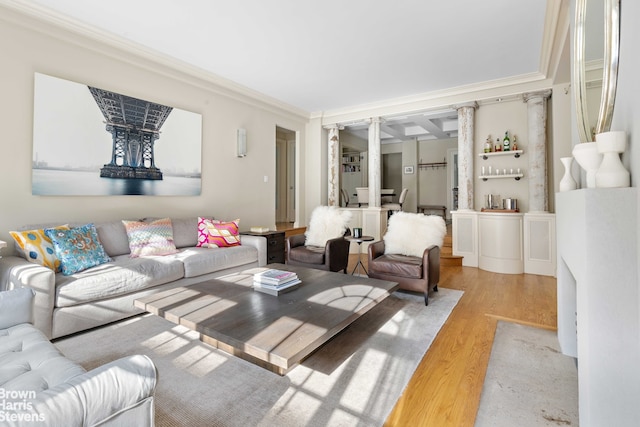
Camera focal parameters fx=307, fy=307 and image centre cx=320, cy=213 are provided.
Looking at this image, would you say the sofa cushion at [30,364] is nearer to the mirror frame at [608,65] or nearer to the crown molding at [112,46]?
the mirror frame at [608,65]

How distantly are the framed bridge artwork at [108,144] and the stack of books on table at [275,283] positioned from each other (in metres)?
2.30

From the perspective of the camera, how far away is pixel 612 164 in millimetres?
1292

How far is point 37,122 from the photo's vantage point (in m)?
2.89

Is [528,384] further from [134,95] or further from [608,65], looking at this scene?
[134,95]

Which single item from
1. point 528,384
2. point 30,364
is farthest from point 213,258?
point 528,384

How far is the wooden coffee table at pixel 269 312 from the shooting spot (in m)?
1.50

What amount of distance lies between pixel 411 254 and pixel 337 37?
8.46 feet

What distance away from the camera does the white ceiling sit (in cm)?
288

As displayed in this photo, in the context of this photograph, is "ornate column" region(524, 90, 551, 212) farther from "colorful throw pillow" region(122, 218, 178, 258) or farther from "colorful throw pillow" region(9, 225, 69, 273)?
"colorful throw pillow" region(9, 225, 69, 273)

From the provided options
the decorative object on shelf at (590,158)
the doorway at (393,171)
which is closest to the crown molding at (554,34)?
the decorative object on shelf at (590,158)

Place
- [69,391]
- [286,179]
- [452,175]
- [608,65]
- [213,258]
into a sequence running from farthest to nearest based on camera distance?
[452,175], [286,179], [213,258], [608,65], [69,391]

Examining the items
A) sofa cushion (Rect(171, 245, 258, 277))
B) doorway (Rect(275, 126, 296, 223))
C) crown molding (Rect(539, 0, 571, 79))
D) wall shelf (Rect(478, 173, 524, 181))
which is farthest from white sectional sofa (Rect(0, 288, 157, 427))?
doorway (Rect(275, 126, 296, 223))

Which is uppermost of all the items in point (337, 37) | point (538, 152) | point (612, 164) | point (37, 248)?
point (337, 37)

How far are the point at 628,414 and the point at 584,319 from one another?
341mm
